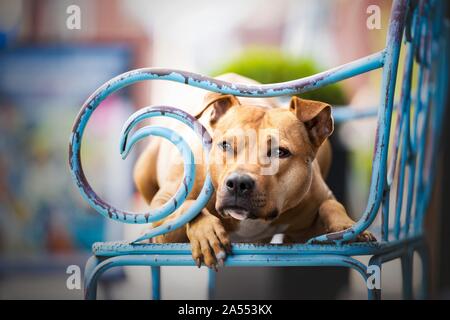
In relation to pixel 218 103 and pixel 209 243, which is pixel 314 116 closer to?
pixel 218 103

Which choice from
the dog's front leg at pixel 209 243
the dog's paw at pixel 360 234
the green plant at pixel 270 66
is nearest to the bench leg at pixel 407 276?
the dog's paw at pixel 360 234

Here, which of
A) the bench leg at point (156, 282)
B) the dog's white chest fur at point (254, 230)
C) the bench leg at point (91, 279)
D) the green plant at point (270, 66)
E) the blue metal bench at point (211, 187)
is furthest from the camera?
the green plant at point (270, 66)

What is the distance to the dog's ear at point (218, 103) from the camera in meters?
0.95

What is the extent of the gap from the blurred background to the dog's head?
30cm

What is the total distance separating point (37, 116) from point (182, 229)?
59 cm

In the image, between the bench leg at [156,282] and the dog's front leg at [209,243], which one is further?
the bench leg at [156,282]

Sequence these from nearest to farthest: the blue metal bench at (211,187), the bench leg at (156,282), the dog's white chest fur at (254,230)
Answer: the blue metal bench at (211,187) < the dog's white chest fur at (254,230) < the bench leg at (156,282)

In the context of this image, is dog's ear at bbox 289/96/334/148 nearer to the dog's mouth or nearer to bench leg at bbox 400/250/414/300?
the dog's mouth

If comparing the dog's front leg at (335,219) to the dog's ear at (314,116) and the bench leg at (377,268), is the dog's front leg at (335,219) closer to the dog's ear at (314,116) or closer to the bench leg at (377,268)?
the bench leg at (377,268)

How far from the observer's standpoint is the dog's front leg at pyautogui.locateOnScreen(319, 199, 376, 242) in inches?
37.3

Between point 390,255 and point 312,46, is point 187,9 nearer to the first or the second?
point 312,46

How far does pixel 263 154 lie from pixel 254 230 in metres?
0.26

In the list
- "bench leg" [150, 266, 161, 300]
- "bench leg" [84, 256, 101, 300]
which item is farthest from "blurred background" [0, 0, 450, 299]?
"bench leg" [84, 256, 101, 300]
